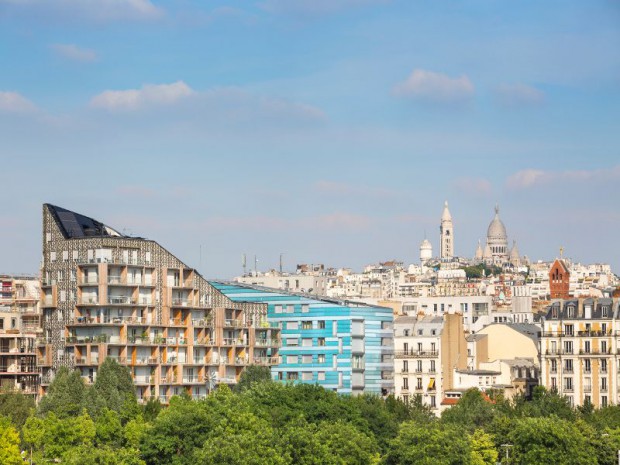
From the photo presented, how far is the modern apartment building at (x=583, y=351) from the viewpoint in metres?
184

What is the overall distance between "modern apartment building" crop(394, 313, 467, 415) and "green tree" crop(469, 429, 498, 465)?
167 feet

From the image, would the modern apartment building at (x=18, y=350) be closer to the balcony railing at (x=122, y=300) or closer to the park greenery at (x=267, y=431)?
the balcony railing at (x=122, y=300)

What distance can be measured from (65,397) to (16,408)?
4298mm

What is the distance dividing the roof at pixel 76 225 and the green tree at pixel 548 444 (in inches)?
1985

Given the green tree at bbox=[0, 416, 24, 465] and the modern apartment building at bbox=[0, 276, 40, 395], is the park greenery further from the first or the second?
the modern apartment building at bbox=[0, 276, 40, 395]

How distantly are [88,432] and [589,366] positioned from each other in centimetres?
7356

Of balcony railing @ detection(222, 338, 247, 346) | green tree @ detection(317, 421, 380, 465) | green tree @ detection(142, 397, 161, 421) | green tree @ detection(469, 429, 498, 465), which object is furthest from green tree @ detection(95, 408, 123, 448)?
balcony railing @ detection(222, 338, 247, 346)

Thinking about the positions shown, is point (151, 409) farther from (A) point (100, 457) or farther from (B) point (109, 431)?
(A) point (100, 457)

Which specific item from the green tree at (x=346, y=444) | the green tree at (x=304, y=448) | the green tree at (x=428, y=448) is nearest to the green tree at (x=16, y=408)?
the green tree at (x=346, y=444)

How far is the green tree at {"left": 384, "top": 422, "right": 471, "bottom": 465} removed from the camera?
124m

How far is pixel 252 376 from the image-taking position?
164375 millimetres

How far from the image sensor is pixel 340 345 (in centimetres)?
17675

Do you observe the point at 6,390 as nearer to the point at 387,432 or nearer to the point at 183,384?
the point at 183,384

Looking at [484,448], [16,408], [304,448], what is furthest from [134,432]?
[484,448]
